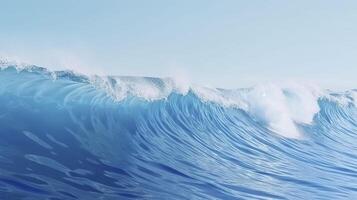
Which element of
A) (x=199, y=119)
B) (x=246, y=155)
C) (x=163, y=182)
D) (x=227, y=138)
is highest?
(x=199, y=119)

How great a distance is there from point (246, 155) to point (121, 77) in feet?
24.1

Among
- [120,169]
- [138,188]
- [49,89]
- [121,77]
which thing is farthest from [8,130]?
[121,77]

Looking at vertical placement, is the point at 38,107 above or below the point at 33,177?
above

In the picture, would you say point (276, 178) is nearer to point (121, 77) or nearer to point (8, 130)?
point (8, 130)

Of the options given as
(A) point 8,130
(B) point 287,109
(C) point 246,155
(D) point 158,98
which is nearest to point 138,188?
(A) point 8,130

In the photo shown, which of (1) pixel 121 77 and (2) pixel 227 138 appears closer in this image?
(2) pixel 227 138

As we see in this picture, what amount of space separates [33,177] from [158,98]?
10905mm

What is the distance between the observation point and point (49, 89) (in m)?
12.7

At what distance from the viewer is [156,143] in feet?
→ 32.7

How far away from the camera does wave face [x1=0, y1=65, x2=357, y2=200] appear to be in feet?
20.1

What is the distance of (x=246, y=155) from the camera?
36.0ft

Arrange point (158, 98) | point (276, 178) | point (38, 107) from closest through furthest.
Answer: point (276, 178)
point (38, 107)
point (158, 98)

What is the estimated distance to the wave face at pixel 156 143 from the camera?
6121mm

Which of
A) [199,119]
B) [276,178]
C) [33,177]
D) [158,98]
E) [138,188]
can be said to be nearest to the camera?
[33,177]
